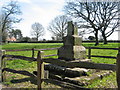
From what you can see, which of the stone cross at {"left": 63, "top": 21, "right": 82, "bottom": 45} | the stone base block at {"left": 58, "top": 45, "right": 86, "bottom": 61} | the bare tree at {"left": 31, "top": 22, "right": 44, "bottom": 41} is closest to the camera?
the stone base block at {"left": 58, "top": 45, "right": 86, "bottom": 61}

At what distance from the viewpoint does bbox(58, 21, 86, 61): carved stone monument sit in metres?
6.08

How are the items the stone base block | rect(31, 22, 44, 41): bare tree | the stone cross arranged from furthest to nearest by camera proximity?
rect(31, 22, 44, 41): bare tree, the stone cross, the stone base block

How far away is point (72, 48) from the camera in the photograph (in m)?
6.10

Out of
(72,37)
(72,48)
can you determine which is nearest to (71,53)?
(72,48)

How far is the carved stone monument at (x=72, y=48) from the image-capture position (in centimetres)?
608

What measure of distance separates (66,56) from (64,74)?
39.4 inches

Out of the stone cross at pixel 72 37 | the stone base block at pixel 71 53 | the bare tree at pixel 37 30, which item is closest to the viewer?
the stone base block at pixel 71 53

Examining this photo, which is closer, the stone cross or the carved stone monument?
the carved stone monument

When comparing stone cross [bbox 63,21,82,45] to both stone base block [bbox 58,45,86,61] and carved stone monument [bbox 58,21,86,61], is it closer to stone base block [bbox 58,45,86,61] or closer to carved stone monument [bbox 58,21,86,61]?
carved stone monument [bbox 58,21,86,61]

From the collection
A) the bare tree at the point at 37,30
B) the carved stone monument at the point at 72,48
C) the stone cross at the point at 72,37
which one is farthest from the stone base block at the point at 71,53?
the bare tree at the point at 37,30

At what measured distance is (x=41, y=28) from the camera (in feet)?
209

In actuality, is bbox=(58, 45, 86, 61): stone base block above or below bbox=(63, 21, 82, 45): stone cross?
below

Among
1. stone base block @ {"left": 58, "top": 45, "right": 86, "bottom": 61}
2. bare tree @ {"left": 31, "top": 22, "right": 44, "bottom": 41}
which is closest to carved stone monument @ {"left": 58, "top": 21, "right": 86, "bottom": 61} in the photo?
stone base block @ {"left": 58, "top": 45, "right": 86, "bottom": 61}

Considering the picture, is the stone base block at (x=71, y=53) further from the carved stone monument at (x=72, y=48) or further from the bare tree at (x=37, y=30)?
the bare tree at (x=37, y=30)
